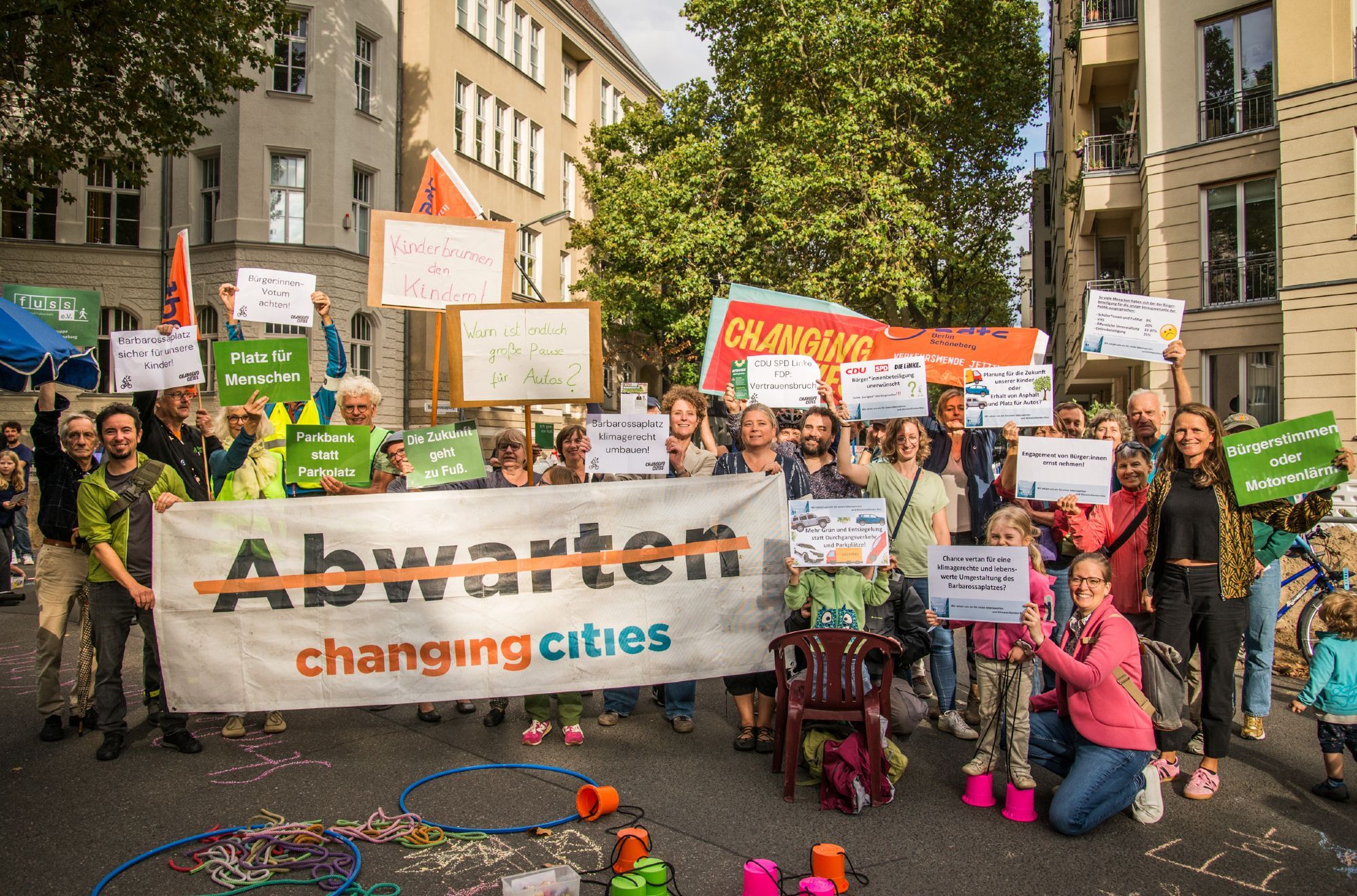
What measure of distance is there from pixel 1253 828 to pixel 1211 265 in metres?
15.7

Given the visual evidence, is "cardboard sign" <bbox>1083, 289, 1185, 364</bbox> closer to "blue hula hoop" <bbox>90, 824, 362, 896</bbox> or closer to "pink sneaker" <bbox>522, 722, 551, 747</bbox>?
"pink sneaker" <bbox>522, 722, 551, 747</bbox>

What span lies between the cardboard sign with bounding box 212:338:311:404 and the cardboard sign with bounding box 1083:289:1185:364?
5.22 m

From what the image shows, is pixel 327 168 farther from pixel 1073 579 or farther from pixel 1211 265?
pixel 1073 579

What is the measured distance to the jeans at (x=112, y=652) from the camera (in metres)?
5.61

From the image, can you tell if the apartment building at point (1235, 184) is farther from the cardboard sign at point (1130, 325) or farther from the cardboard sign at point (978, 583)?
the cardboard sign at point (978, 583)

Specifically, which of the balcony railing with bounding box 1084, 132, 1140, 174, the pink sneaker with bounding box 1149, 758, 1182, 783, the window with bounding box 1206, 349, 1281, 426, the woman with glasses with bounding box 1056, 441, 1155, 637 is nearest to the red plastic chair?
the pink sneaker with bounding box 1149, 758, 1182, 783

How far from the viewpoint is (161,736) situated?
19.6 feet

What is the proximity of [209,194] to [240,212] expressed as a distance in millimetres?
1557

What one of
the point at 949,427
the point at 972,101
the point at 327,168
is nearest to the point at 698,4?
the point at 972,101

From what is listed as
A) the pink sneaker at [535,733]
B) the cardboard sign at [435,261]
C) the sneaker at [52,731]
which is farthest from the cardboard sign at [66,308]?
the pink sneaker at [535,733]

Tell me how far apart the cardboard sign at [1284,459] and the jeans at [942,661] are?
1.77 meters

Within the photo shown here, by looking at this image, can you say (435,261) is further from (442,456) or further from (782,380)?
(782,380)

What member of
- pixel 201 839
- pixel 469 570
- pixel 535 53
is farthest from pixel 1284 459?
pixel 535 53

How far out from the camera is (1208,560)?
17.1 feet
